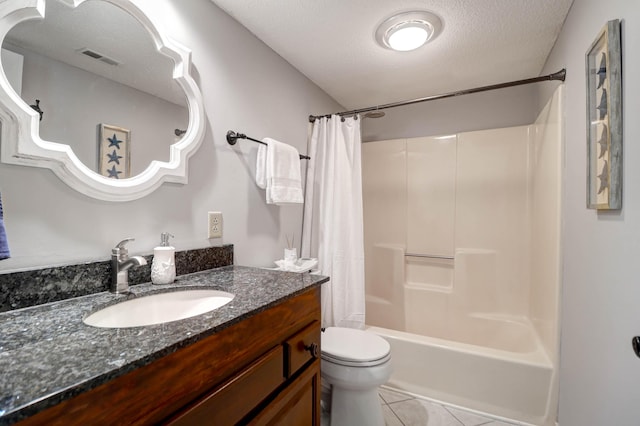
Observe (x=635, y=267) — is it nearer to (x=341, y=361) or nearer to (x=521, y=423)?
(x=341, y=361)

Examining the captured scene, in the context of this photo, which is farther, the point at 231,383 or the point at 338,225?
the point at 338,225

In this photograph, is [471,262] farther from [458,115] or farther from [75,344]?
[75,344]

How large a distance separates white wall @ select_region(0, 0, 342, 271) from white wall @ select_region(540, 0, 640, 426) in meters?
1.53

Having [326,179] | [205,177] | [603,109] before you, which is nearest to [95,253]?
[205,177]

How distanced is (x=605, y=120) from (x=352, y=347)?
4.75 feet

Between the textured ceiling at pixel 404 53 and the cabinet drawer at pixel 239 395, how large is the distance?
5.22 ft

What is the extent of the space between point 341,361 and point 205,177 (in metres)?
1.13

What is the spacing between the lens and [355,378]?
4.78 ft

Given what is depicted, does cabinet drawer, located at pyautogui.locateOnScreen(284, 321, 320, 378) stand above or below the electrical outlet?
below

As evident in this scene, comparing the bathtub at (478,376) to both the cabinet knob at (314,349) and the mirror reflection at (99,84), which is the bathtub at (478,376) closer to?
the cabinet knob at (314,349)

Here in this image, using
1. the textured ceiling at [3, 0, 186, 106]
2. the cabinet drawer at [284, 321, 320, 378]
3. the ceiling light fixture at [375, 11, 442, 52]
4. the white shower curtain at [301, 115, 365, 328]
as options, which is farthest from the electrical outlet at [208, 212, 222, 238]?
the ceiling light fixture at [375, 11, 442, 52]

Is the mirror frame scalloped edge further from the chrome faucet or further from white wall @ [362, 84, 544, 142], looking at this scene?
white wall @ [362, 84, 544, 142]

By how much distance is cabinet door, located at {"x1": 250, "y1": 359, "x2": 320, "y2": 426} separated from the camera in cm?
88

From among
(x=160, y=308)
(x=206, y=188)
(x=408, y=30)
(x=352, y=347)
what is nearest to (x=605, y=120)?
(x=408, y=30)
